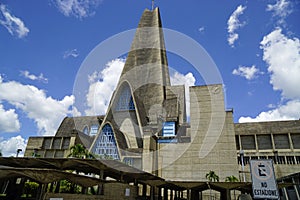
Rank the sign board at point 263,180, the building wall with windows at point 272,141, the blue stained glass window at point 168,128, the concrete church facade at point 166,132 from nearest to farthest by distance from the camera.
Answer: the sign board at point 263,180, the concrete church facade at point 166,132, the building wall with windows at point 272,141, the blue stained glass window at point 168,128

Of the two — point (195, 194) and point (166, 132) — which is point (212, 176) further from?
point (166, 132)

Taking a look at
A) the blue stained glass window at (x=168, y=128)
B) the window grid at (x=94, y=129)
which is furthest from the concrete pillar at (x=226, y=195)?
the window grid at (x=94, y=129)

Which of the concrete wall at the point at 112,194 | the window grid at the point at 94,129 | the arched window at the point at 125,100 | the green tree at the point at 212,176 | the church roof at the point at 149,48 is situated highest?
the church roof at the point at 149,48

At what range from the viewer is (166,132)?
34562mm

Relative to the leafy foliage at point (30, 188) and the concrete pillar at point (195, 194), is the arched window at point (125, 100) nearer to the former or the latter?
the concrete pillar at point (195, 194)

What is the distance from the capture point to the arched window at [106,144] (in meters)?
30.2

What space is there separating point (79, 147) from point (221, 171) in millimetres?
17391

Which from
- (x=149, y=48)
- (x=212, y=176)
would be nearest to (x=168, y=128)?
(x=212, y=176)

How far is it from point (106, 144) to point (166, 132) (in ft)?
31.2

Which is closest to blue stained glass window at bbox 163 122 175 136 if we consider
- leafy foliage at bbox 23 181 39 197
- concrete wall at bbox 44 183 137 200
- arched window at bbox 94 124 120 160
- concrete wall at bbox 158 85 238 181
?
concrete wall at bbox 158 85 238 181

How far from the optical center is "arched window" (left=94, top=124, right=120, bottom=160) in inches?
1191

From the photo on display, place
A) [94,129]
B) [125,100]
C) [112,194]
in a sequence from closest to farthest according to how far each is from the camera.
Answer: [112,194] < [125,100] < [94,129]

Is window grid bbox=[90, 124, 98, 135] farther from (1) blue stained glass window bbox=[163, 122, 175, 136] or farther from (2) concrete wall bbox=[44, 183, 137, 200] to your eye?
(2) concrete wall bbox=[44, 183, 137, 200]

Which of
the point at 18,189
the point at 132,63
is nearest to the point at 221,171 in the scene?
the point at 18,189
